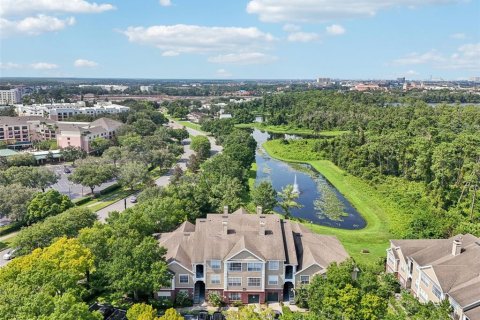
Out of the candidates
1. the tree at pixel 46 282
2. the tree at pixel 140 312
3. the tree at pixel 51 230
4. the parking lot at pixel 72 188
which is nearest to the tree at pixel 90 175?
the parking lot at pixel 72 188

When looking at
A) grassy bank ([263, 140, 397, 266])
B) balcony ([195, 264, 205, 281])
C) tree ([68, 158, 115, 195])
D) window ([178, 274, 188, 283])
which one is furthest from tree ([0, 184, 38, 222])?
grassy bank ([263, 140, 397, 266])

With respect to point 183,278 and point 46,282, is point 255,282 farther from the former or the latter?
point 46,282

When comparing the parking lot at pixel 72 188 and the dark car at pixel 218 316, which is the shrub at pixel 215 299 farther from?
the parking lot at pixel 72 188

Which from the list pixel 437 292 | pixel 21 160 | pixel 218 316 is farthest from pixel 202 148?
pixel 437 292

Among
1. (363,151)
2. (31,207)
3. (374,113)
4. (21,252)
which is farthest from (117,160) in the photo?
(374,113)

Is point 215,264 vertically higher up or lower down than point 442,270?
lower down

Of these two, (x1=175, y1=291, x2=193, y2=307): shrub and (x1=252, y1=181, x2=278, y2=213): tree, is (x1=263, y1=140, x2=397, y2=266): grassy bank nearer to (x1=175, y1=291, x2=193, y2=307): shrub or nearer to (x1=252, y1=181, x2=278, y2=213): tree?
(x1=252, y1=181, x2=278, y2=213): tree
